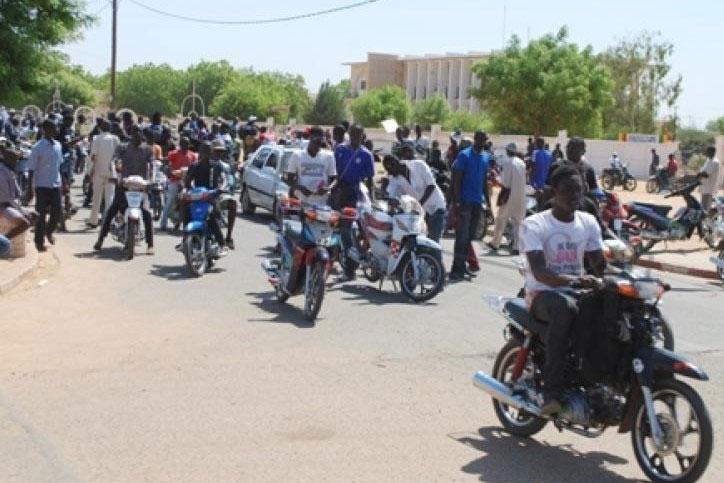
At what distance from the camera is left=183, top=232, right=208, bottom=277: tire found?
43.3 ft

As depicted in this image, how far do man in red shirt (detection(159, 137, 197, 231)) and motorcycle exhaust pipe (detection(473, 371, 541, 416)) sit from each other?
12235mm

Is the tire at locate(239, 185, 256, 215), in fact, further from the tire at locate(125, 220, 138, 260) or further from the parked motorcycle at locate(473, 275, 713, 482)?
the parked motorcycle at locate(473, 275, 713, 482)

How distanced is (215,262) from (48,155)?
9.31ft

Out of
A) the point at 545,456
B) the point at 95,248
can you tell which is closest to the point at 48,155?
the point at 95,248

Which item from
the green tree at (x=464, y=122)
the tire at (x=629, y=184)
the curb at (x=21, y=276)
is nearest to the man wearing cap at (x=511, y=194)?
the curb at (x=21, y=276)

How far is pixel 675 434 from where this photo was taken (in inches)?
217

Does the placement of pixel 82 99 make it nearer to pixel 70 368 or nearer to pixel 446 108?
pixel 446 108

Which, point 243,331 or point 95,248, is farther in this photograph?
point 95,248

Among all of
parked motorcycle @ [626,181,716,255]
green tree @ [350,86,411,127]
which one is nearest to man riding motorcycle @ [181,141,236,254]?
parked motorcycle @ [626,181,716,255]

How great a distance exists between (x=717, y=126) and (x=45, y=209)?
123687 mm

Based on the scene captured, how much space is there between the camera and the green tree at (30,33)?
16.8 meters

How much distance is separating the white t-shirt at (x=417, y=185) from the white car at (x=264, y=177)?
21.3ft

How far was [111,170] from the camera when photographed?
17250mm

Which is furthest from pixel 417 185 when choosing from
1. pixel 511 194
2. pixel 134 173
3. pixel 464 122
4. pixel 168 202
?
pixel 464 122
